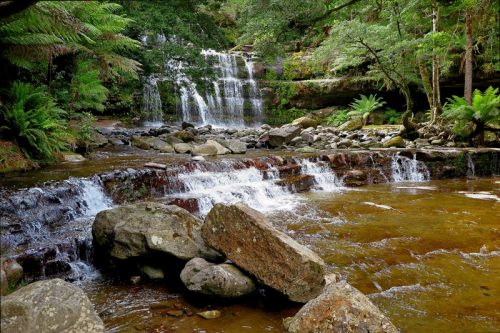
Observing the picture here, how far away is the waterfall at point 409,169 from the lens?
9.77 m

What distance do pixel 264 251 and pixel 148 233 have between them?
1.33 meters

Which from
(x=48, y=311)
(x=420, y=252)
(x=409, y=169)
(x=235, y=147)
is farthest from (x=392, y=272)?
(x=235, y=147)

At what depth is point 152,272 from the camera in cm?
389

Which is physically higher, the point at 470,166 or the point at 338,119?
the point at 338,119

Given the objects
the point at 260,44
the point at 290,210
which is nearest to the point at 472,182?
the point at 290,210

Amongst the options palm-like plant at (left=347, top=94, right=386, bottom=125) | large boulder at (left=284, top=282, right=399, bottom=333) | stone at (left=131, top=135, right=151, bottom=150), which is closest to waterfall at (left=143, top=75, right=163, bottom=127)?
stone at (left=131, top=135, right=151, bottom=150)

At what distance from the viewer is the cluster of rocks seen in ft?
8.48

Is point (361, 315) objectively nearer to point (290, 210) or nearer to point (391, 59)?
point (290, 210)

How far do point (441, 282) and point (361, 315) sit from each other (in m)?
1.52

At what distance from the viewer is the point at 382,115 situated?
62.1 ft

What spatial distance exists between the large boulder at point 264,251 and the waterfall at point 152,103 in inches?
499

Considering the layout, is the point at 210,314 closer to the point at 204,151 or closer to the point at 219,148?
the point at 204,151

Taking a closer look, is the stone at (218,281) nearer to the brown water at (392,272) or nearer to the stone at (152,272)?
the brown water at (392,272)

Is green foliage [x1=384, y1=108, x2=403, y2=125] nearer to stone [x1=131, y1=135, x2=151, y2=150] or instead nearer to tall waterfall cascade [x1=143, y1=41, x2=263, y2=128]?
tall waterfall cascade [x1=143, y1=41, x2=263, y2=128]
